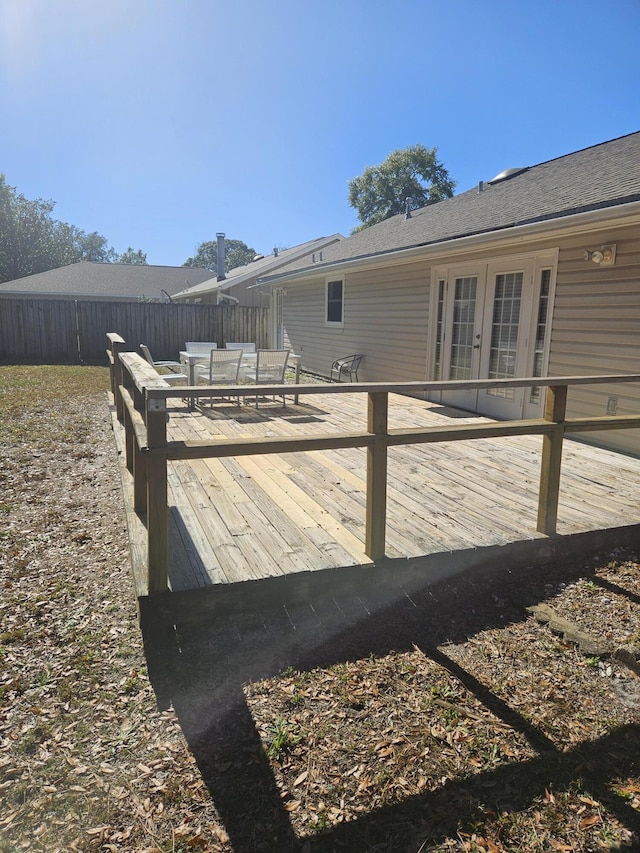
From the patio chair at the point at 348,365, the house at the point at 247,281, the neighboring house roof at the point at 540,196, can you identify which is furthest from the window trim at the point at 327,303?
the house at the point at 247,281

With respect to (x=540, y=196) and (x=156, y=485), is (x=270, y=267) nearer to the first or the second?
(x=540, y=196)

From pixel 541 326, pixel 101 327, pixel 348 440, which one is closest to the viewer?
pixel 348 440

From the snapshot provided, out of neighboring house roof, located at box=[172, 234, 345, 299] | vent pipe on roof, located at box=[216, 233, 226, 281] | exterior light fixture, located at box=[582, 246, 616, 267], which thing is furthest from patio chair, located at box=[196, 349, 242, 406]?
vent pipe on roof, located at box=[216, 233, 226, 281]

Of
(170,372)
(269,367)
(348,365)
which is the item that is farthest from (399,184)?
(269,367)

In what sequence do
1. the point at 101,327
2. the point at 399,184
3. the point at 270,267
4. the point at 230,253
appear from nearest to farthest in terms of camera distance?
the point at 101,327 < the point at 270,267 < the point at 399,184 < the point at 230,253

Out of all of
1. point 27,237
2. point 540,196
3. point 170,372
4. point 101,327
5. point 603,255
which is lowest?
point 170,372

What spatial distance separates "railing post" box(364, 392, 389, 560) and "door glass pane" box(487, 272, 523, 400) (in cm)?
462

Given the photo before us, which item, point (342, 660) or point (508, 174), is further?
point (508, 174)

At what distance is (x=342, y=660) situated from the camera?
8.43 feet

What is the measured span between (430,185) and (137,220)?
1633 inches

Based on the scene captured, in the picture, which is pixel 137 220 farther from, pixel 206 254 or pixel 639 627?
pixel 639 627

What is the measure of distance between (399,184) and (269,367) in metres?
32.4

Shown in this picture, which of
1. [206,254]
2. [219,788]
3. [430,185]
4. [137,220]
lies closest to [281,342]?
[219,788]

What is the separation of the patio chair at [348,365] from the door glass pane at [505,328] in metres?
3.91
